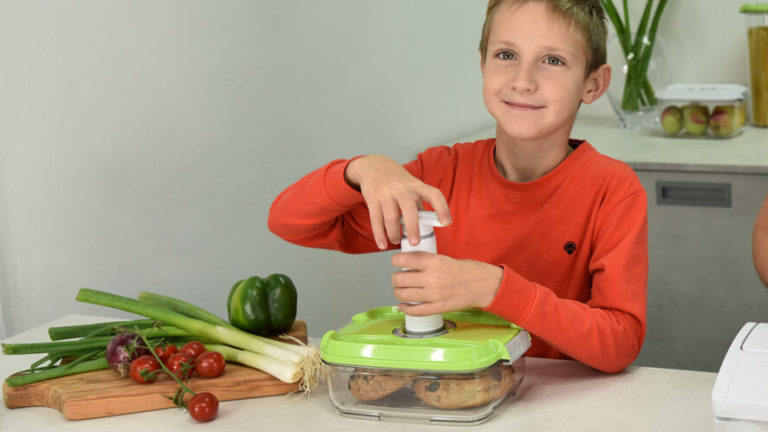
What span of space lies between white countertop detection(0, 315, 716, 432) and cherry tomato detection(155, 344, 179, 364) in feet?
0.25

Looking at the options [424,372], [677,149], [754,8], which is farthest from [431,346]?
[754,8]

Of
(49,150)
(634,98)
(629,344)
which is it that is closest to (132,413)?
(629,344)

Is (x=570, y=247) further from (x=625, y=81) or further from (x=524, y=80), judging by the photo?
(x=625, y=81)

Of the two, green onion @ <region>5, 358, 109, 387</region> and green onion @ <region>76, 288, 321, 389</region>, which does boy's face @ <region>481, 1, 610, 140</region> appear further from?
green onion @ <region>5, 358, 109, 387</region>

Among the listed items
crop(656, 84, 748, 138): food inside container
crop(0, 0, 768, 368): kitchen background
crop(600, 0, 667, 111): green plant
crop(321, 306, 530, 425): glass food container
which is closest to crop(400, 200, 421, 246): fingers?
crop(321, 306, 530, 425): glass food container

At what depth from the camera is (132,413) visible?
108 cm

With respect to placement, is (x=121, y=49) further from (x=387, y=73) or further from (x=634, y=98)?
(x=634, y=98)

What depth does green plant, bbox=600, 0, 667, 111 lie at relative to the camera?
9.02 feet

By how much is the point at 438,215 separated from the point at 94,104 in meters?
0.99

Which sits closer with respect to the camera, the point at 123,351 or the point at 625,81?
the point at 123,351

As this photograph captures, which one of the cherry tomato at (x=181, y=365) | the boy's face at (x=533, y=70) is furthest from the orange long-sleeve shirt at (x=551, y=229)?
the cherry tomato at (x=181, y=365)

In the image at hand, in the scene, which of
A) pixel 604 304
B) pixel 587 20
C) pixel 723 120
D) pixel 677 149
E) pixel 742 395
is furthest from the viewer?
pixel 723 120

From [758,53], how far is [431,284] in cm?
206

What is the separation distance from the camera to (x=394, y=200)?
107 centimetres
